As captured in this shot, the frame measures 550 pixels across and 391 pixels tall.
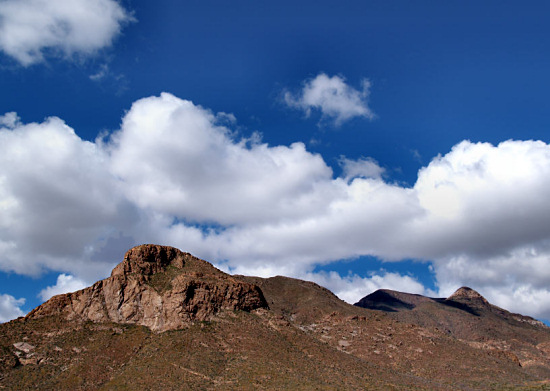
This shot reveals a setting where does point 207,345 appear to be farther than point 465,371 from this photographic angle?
No

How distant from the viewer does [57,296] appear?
104 meters

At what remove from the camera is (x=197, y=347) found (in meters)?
89.5

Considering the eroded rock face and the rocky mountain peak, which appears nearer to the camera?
the eroded rock face

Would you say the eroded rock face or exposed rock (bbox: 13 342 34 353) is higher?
the eroded rock face

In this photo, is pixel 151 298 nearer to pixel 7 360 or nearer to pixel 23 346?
pixel 23 346

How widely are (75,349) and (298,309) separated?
8253 centimetres

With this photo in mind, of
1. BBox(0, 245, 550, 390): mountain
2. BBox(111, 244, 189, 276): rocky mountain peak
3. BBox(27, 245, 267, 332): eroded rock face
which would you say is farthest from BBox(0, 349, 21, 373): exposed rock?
BBox(111, 244, 189, 276): rocky mountain peak

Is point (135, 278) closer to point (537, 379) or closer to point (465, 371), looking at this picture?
point (465, 371)

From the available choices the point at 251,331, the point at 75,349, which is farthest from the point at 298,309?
the point at 75,349

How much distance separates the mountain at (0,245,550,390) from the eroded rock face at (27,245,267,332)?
0.75ft

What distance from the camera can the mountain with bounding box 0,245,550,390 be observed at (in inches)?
3221

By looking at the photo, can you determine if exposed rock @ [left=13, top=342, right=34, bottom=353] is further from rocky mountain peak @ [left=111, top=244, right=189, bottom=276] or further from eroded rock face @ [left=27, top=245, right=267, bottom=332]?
rocky mountain peak @ [left=111, top=244, right=189, bottom=276]

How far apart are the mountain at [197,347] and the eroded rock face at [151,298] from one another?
228 mm

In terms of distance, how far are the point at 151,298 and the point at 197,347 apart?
60.5 feet
